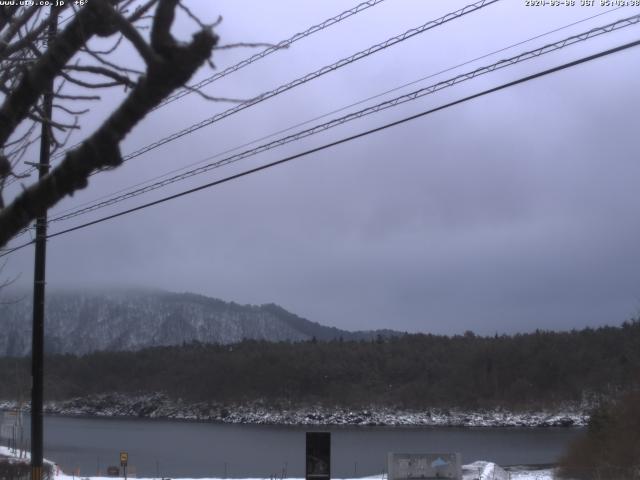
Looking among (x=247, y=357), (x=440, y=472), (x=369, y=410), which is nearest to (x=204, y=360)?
(x=247, y=357)

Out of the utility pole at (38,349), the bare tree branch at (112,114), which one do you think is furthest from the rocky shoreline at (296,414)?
the bare tree branch at (112,114)

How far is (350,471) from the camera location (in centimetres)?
5716

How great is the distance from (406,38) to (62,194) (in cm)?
721

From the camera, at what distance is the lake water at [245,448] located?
59.2m

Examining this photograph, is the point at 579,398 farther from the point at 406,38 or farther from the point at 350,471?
the point at 406,38

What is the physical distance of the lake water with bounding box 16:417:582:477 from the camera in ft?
194

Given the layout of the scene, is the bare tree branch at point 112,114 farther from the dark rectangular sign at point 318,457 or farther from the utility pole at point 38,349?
the utility pole at point 38,349

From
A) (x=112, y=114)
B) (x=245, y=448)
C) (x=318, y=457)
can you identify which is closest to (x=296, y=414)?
(x=245, y=448)

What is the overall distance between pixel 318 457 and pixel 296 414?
127 meters

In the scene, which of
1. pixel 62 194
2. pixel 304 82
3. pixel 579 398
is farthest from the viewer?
pixel 579 398

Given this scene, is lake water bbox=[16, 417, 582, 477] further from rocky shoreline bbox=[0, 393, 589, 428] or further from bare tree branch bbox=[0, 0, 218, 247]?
bare tree branch bbox=[0, 0, 218, 247]

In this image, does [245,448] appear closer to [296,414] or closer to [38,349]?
[296,414]

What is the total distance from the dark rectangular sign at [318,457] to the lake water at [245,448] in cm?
3679

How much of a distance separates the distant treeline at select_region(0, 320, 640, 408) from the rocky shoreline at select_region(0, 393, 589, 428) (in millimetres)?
2108
